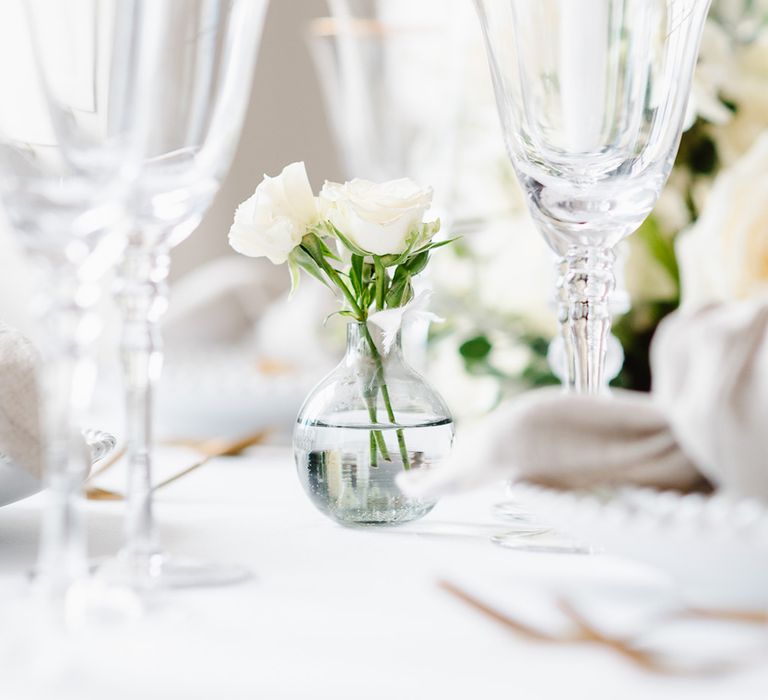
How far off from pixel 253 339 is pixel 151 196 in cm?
148

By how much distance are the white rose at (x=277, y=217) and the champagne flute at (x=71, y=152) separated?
126mm

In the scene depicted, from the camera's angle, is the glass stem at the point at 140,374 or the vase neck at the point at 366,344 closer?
the glass stem at the point at 140,374

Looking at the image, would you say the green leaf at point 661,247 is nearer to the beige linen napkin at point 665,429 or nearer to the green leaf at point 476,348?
the green leaf at point 476,348

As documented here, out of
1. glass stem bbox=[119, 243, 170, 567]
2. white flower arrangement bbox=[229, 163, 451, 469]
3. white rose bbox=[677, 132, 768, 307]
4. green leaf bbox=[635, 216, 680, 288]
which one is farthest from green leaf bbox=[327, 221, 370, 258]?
green leaf bbox=[635, 216, 680, 288]

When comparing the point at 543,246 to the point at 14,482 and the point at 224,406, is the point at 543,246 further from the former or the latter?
the point at 14,482

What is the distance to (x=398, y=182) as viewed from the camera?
522 mm

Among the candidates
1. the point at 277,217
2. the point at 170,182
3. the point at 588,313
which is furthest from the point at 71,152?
the point at 588,313

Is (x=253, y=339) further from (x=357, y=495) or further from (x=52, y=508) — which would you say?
(x=52, y=508)

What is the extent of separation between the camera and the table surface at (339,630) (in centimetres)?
31

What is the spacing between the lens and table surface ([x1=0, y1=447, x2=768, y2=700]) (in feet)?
1.02

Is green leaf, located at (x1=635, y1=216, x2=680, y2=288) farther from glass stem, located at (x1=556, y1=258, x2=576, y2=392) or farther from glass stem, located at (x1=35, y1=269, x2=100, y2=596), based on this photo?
glass stem, located at (x1=35, y1=269, x2=100, y2=596)

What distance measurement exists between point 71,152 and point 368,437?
0.18 meters

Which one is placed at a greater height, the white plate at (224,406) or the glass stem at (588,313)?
the glass stem at (588,313)

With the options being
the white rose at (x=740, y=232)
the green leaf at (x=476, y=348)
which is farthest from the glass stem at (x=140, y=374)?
the green leaf at (x=476, y=348)
